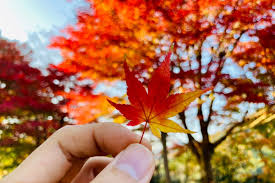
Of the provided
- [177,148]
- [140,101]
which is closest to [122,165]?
[140,101]

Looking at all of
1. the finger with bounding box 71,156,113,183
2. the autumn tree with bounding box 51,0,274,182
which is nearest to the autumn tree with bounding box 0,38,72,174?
the autumn tree with bounding box 51,0,274,182

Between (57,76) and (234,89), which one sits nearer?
(234,89)

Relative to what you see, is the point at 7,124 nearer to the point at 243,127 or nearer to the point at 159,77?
the point at 243,127

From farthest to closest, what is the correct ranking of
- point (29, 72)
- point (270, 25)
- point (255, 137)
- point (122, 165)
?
point (29, 72) → point (255, 137) → point (270, 25) → point (122, 165)

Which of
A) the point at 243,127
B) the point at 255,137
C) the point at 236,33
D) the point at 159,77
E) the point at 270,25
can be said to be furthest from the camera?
the point at 255,137

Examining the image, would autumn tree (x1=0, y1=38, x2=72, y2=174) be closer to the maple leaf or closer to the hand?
the hand
